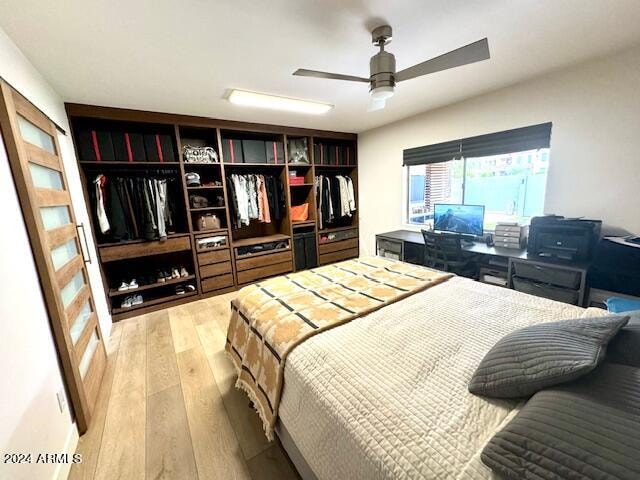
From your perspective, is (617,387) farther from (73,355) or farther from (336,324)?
(73,355)

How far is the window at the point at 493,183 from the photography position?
2627mm

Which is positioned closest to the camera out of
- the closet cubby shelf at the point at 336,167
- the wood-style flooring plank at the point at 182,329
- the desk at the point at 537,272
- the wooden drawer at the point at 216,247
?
the desk at the point at 537,272

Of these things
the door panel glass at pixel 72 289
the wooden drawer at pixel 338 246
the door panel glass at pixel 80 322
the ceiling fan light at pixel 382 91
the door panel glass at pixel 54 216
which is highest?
the ceiling fan light at pixel 382 91

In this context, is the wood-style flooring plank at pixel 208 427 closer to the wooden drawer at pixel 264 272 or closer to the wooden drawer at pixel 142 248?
the wooden drawer at pixel 142 248

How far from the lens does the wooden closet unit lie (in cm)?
273

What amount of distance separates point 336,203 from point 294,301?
9.65ft

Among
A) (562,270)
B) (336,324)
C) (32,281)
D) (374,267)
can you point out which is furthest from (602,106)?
(32,281)

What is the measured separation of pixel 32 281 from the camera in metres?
1.29

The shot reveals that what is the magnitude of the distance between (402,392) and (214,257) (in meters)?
2.93

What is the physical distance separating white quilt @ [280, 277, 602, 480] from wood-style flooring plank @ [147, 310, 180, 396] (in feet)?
3.91

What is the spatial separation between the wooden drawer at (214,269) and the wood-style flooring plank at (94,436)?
1267 mm

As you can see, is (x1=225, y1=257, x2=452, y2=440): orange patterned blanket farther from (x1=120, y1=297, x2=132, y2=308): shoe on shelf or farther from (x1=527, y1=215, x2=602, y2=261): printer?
(x1=120, y1=297, x2=132, y2=308): shoe on shelf

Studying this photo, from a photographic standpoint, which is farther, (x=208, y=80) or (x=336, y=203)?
(x=336, y=203)

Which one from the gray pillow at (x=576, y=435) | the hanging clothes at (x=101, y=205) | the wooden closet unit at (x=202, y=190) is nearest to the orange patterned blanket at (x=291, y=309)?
the gray pillow at (x=576, y=435)
